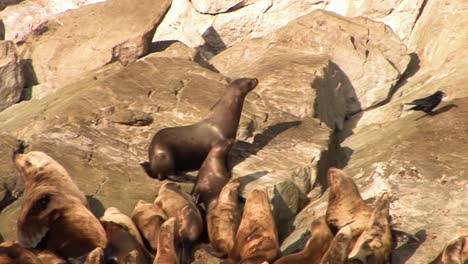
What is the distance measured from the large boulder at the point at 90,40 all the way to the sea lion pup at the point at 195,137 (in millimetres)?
3753

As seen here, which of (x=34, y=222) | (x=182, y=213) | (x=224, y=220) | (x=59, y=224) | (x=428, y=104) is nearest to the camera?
(x=34, y=222)

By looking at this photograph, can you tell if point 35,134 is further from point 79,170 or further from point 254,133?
point 254,133

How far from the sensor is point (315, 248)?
7.45 m

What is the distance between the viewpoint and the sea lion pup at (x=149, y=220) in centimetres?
852

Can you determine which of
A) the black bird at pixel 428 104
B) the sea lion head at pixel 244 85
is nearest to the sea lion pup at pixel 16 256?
the sea lion head at pixel 244 85

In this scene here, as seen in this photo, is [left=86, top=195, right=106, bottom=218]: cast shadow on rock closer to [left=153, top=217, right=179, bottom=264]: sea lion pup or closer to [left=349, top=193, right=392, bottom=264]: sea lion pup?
[left=153, top=217, right=179, bottom=264]: sea lion pup

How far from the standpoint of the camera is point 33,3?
1875cm

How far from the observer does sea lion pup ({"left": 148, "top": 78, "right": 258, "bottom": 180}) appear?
10.3 m

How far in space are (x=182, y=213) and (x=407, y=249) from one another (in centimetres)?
213

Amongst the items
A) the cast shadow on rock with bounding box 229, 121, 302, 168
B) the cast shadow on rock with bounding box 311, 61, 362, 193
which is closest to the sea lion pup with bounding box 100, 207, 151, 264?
the cast shadow on rock with bounding box 229, 121, 302, 168

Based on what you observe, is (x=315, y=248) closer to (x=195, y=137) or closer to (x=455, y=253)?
(x=455, y=253)

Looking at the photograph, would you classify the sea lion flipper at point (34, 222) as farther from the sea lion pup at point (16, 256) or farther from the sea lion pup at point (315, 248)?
the sea lion pup at point (315, 248)

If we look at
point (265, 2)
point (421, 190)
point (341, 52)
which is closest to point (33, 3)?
point (265, 2)

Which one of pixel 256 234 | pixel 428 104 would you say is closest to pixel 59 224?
pixel 256 234
